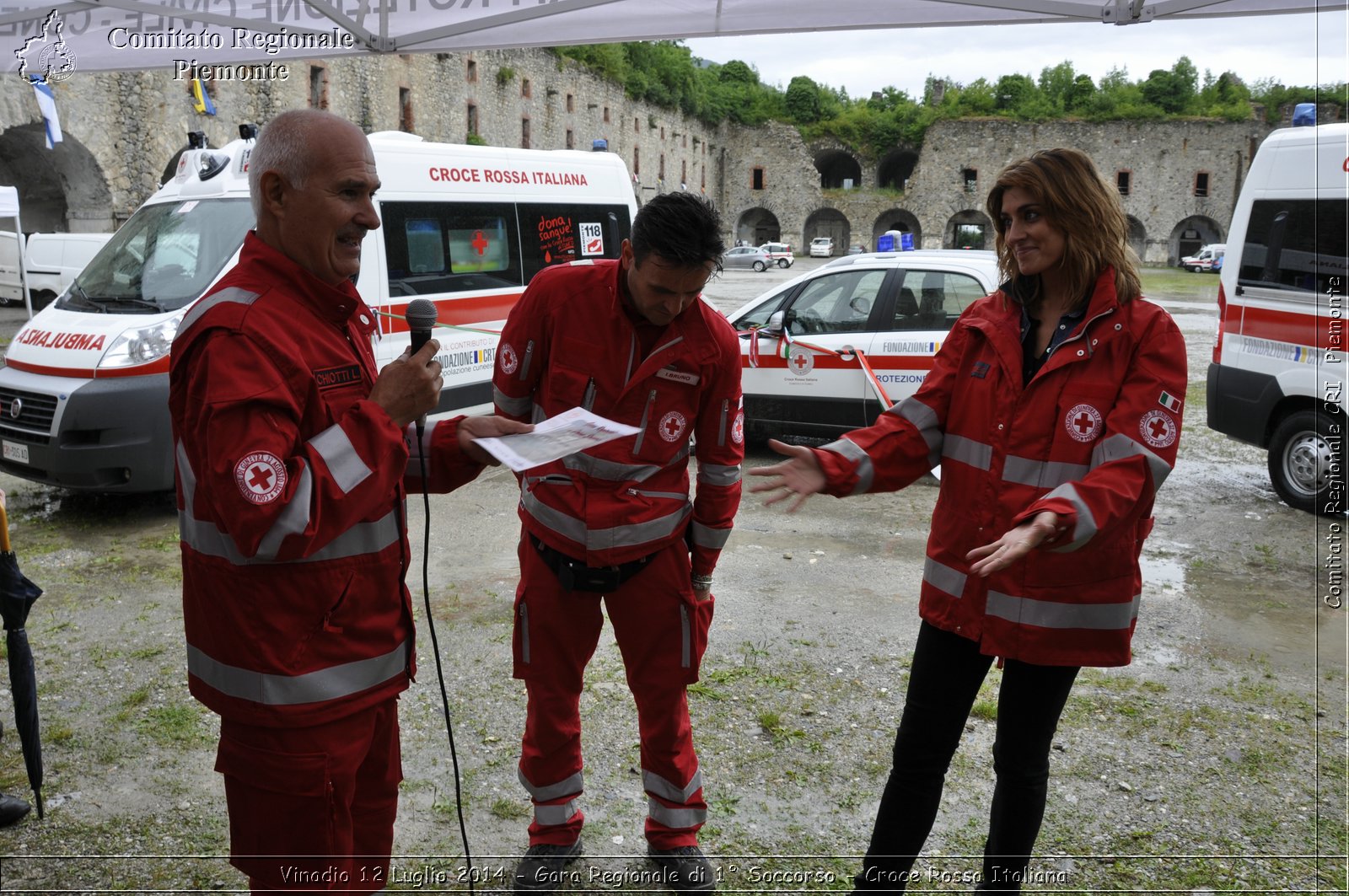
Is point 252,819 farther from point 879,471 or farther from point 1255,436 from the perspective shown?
point 1255,436

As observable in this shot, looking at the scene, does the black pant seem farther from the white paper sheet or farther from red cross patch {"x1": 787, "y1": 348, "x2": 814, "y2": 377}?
red cross patch {"x1": 787, "y1": 348, "x2": 814, "y2": 377}

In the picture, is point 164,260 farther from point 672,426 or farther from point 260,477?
point 260,477

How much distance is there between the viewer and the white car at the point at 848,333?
26.5ft

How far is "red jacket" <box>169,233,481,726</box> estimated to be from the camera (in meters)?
1.72

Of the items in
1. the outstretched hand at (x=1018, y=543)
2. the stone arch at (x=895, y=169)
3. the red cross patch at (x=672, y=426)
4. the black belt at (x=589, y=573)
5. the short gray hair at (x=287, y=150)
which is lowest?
the black belt at (x=589, y=573)

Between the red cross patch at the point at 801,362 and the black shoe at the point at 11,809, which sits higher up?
the red cross patch at the point at 801,362

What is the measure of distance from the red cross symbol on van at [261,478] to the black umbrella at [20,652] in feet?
6.08

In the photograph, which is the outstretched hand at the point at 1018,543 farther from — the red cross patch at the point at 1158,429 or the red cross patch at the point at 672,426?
the red cross patch at the point at 672,426

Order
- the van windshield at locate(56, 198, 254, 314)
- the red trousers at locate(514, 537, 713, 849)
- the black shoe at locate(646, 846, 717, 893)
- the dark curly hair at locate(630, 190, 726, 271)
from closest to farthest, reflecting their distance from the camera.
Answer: the dark curly hair at locate(630, 190, 726, 271) < the red trousers at locate(514, 537, 713, 849) < the black shoe at locate(646, 846, 717, 893) < the van windshield at locate(56, 198, 254, 314)

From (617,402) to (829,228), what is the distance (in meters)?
61.3

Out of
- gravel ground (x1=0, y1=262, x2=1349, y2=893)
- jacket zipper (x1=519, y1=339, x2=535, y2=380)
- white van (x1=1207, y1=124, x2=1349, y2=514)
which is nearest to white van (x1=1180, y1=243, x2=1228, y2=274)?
white van (x1=1207, y1=124, x2=1349, y2=514)

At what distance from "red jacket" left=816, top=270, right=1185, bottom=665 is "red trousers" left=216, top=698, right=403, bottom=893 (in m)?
1.33

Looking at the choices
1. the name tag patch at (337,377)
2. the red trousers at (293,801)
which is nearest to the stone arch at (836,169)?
the name tag patch at (337,377)

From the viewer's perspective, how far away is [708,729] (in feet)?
13.2
